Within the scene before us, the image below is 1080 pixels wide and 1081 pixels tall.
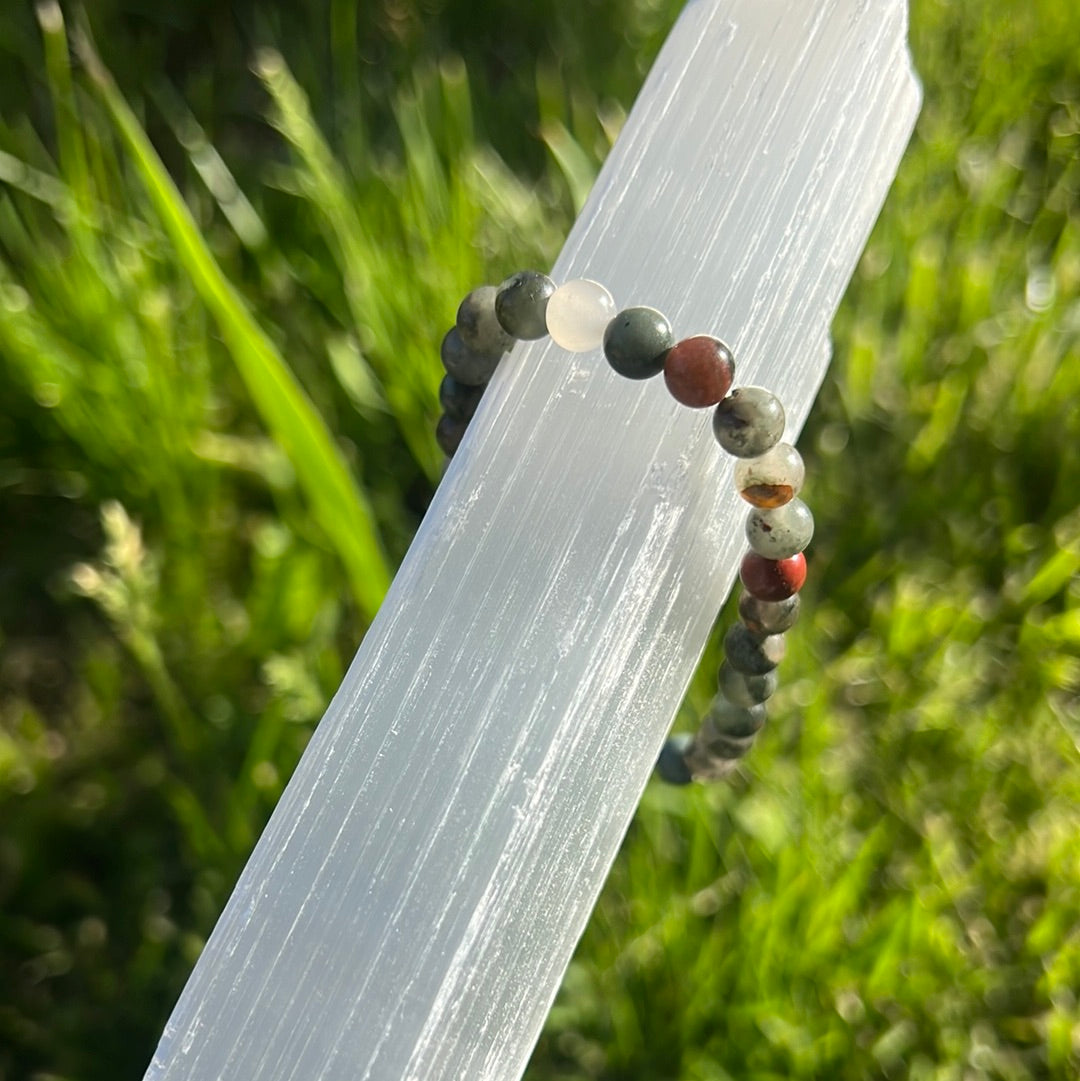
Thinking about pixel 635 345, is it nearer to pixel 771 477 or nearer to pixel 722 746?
pixel 771 477

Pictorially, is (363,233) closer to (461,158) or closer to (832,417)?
(461,158)

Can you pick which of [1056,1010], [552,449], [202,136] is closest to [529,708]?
[552,449]

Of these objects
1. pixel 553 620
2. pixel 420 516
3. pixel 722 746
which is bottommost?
pixel 420 516

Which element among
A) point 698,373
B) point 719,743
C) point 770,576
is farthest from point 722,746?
point 698,373

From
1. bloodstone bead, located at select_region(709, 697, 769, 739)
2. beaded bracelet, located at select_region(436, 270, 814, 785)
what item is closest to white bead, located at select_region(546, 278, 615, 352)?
beaded bracelet, located at select_region(436, 270, 814, 785)

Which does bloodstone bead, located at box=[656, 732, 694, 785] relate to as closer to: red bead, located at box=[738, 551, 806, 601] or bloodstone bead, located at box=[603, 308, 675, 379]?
red bead, located at box=[738, 551, 806, 601]

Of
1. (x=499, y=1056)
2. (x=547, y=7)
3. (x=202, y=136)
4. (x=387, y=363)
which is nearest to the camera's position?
(x=499, y=1056)

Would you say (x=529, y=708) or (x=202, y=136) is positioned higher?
(x=529, y=708)

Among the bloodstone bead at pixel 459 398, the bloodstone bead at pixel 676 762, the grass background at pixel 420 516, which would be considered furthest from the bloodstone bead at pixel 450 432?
the bloodstone bead at pixel 676 762
